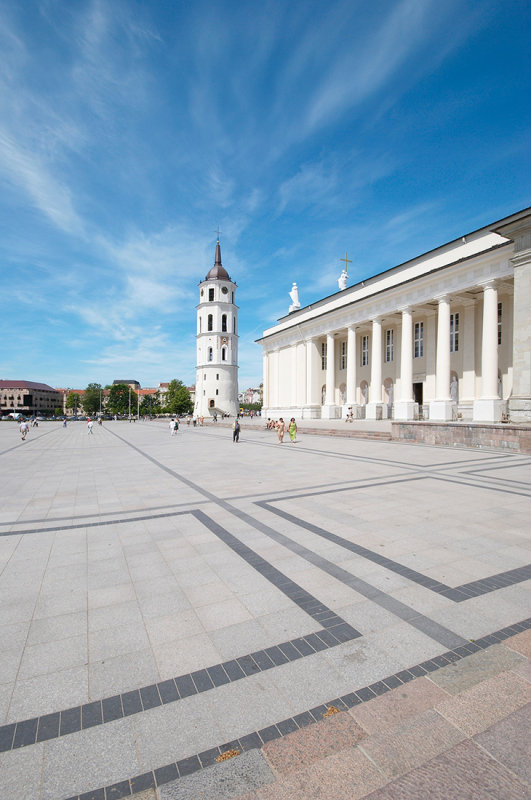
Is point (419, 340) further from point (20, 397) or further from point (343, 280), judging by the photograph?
point (20, 397)

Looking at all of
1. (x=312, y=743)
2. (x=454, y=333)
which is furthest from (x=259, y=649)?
(x=454, y=333)

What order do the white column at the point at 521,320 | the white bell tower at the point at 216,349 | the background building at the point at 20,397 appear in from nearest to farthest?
the white column at the point at 521,320
the white bell tower at the point at 216,349
the background building at the point at 20,397

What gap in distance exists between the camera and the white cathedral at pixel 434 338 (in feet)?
66.3

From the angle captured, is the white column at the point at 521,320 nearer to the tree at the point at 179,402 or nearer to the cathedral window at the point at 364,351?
the cathedral window at the point at 364,351

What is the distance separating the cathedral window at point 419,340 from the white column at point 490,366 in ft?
29.5

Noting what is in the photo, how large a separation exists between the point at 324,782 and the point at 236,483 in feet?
26.1

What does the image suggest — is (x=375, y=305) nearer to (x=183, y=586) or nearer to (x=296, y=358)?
(x=296, y=358)

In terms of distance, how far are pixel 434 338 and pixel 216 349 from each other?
149ft

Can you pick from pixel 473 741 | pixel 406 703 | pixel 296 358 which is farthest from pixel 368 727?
pixel 296 358

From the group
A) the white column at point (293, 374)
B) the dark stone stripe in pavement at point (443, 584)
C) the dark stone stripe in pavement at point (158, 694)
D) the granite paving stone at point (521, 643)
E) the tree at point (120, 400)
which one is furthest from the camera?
the tree at point (120, 400)

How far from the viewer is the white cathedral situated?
795 inches

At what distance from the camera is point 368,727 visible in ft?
7.66

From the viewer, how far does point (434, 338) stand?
105ft

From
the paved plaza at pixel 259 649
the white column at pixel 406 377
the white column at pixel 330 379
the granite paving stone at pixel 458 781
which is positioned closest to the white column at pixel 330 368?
the white column at pixel 330 379
